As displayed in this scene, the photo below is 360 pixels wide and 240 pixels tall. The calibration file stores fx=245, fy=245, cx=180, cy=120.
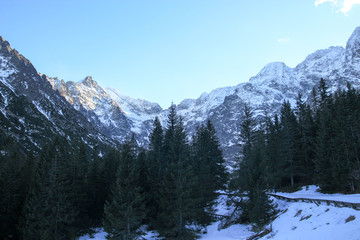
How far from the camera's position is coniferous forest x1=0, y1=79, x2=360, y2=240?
1129 inches

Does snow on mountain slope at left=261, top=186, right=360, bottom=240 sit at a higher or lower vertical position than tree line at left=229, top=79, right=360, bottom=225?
lower

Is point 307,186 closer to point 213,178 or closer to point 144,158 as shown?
point 213,178

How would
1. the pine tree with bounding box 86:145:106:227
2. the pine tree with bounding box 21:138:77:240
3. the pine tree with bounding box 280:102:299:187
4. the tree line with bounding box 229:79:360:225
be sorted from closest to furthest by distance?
1. the tree line with bounding box 229:79:360:225
2. the pine tree with bounding box 21:138:77:240
3. the pine tree with bounding box 86:145:106:227
4. the pine tree with bounding box 280:102:299:187

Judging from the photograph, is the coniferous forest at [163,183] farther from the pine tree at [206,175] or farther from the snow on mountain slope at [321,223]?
the snow on mountain slope at [321,223]

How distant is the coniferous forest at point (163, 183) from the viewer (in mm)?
28688

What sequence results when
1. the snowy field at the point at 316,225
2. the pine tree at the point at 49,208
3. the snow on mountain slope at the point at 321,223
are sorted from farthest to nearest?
the pine tree at the point at 49,208 < the snowy field at the point at 316,225 < the snow on mountain slope at the point at 321,223

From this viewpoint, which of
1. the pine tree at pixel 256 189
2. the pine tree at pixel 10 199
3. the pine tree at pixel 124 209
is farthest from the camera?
the pine tree at pixel 10 199

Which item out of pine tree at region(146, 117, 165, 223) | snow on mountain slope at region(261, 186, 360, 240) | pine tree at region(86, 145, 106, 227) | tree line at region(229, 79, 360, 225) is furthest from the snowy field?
pine tree at region(86, 145, 106, 227)

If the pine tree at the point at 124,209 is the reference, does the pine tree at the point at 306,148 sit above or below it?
above

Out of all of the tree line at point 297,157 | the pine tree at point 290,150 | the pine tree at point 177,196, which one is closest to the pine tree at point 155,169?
the pine tree at point 177,196

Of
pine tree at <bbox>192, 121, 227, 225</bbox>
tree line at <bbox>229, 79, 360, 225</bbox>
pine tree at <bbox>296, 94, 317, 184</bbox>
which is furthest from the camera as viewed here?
pine tree at <bbox>296, 94, 317, 184</bbox>

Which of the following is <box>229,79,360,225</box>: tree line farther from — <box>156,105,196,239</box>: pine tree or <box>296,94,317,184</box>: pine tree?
<box>156,105,196,239</box>: pine tree

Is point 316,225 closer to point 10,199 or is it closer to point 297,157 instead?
point 297,157

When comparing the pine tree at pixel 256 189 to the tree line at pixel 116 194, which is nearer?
the pine tree at pixel 256 189
